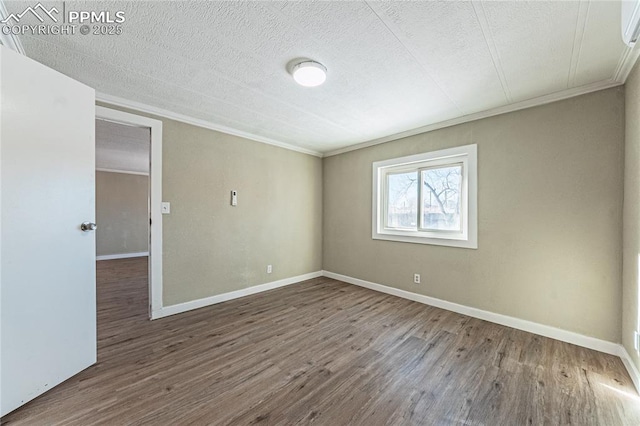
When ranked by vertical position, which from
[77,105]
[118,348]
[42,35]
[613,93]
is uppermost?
[42,35]

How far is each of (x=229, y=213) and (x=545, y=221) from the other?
144 inches

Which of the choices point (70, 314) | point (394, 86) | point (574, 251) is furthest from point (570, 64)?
point (70, 314)

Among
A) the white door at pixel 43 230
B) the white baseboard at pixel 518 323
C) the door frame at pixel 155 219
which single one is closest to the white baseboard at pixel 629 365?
the white baseboard at pixel 518 323

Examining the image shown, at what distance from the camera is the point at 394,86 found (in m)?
2.21

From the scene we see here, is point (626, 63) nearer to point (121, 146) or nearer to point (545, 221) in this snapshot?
point (545, 221)

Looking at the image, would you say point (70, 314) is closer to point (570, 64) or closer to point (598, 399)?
point (598, 399)

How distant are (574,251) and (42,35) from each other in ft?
14.9

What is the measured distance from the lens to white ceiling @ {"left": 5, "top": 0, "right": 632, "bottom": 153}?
140 centimetres

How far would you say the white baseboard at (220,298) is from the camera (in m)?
2.82

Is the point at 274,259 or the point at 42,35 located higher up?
the point at 42,35

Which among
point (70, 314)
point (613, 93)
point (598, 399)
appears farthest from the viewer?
point (613, 93)

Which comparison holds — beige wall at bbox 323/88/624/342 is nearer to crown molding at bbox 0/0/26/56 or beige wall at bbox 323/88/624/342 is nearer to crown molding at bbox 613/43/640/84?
crown molding at bbox 613/43/640/84

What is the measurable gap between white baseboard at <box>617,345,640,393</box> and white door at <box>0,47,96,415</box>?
3.99 metres

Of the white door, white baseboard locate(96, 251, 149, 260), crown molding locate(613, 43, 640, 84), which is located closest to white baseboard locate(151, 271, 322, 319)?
the white door
